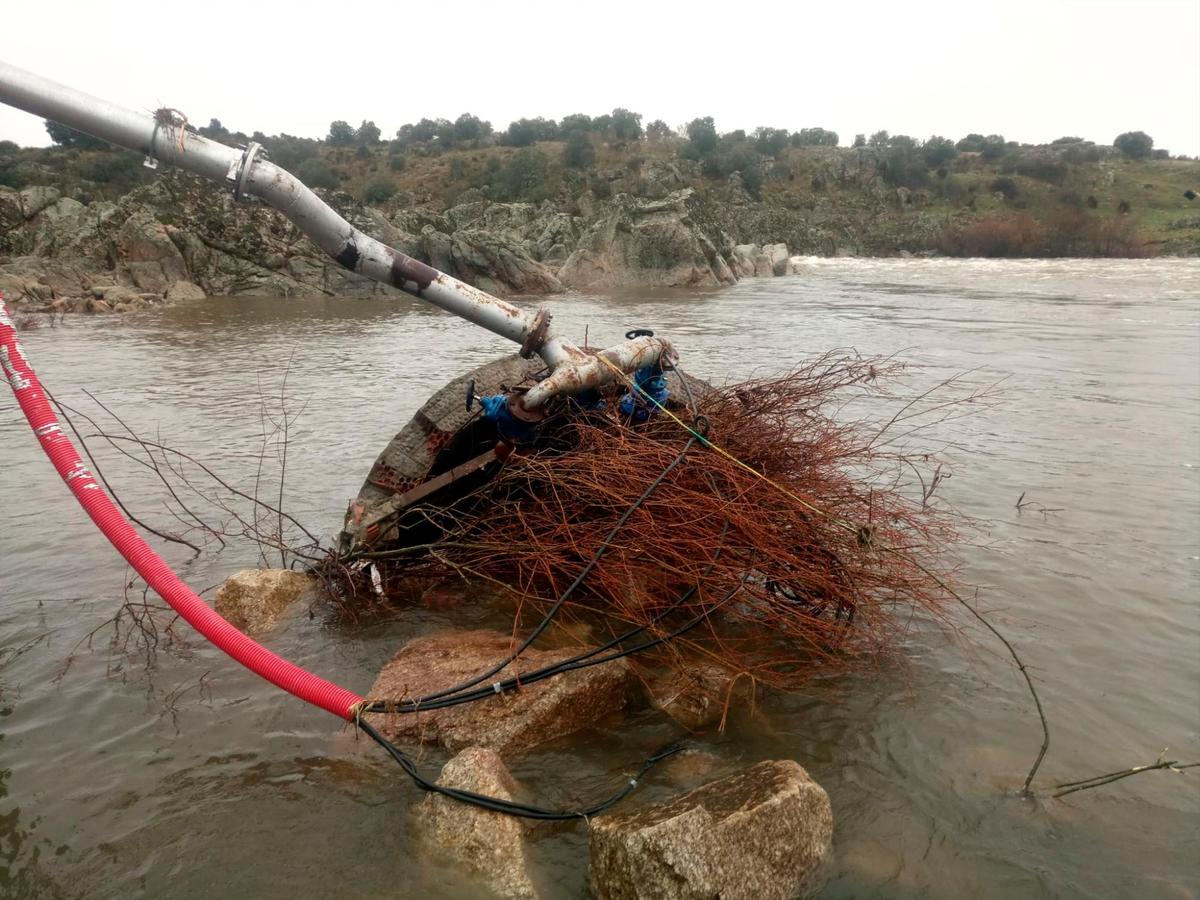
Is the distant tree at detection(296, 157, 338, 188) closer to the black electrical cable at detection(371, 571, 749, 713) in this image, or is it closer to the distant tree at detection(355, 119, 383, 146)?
the distant tree at detection(355, 119, 383, 146)

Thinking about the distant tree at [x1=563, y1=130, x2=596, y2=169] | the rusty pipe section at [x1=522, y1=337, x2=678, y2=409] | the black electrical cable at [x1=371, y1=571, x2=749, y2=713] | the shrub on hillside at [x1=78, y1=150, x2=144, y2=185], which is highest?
the distant tree at [x1=563, y1=130, x2=596, y2=169]

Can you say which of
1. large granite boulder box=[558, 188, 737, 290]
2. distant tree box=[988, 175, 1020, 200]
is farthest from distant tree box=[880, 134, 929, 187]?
large granite boulder box=[558, 188, 737, 290]

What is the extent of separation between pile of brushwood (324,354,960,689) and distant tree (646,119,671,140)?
239 feet

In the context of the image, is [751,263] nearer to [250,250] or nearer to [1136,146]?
[250,250]

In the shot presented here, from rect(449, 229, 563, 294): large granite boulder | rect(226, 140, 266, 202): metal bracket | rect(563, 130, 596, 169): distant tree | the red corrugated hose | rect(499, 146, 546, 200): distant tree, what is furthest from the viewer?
rect(563, 130, 596, 169): distant tree

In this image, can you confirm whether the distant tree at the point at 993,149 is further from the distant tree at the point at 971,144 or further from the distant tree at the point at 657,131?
the distant tree at the point at 657,131

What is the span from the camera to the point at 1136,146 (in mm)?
67938

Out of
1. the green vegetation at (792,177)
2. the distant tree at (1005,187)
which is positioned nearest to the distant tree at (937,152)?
the green vegetation at (792,177)

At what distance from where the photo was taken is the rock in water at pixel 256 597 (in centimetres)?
399

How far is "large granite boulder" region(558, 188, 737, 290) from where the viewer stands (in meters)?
30.6

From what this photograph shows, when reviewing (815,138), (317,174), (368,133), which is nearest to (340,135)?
(368,133)

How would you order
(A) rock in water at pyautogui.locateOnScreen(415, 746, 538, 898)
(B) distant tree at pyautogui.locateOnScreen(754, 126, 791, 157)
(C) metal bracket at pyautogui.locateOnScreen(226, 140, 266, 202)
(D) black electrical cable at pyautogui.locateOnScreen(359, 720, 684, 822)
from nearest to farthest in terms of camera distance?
1. (A) rock in water at pyautogui.locateOnScreen(415, 746, 538, 898)
2. (D) black electrical cable at pyautogui.locateOnScreen(359, 720, 684, 822)
3. (C) metal bracket at pyautogui.locateOnScreen(226, 140, 266, 202)
4. (B) distant tree at pyautogui.locateOnScreen(754, 126, 791, 157)

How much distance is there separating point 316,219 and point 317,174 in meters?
60.5

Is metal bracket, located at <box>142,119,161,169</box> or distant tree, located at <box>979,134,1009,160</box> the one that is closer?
metal bracket, located at <box>142,119,161,169</box>
